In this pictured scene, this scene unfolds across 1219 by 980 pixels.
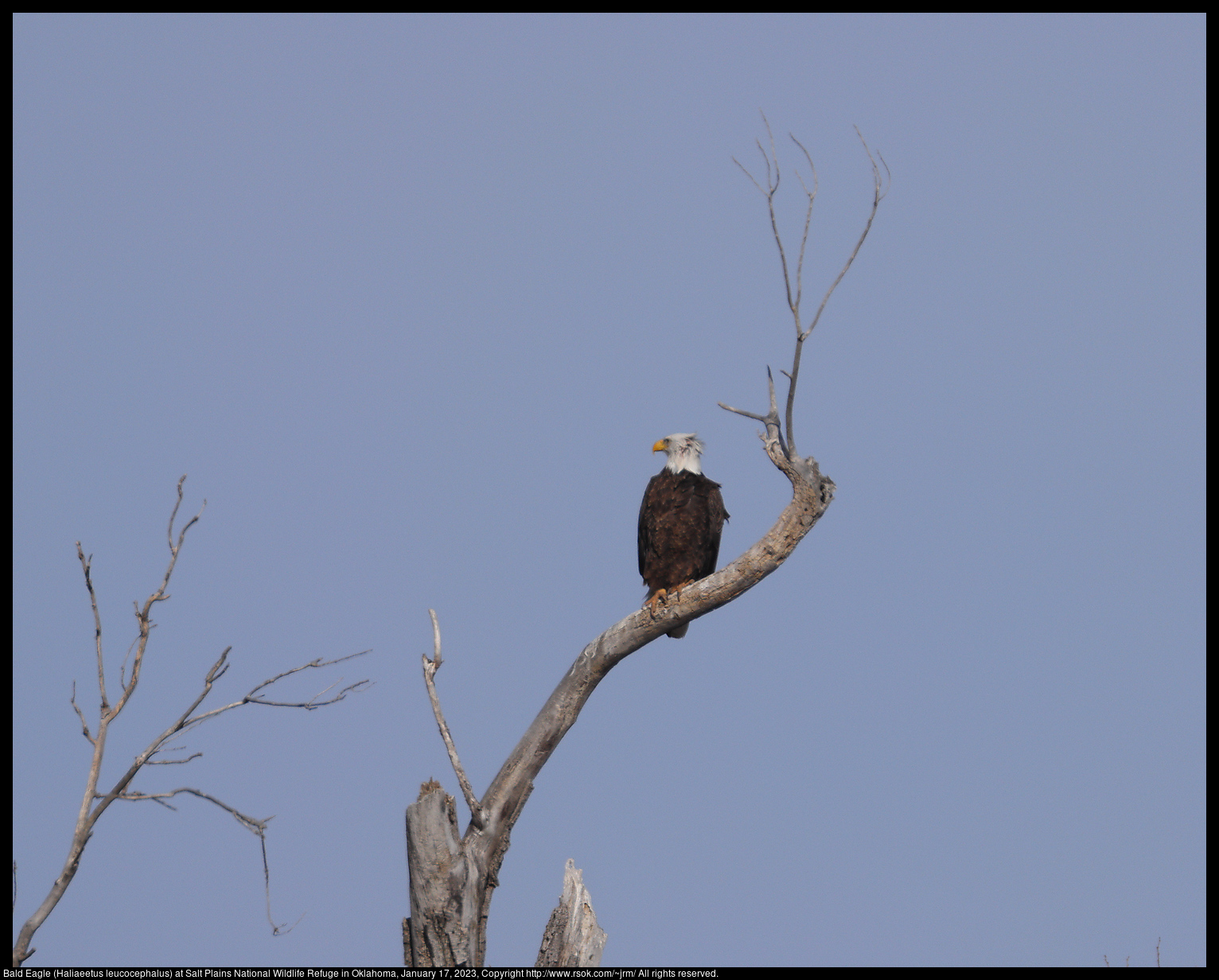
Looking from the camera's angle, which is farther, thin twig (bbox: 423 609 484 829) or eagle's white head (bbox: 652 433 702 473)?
eagle's white head (bbox: 652 433 702 473)

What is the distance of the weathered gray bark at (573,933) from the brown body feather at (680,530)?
6.28ft

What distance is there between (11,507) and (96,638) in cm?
176

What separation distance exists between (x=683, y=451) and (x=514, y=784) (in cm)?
265

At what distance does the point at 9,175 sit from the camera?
7004 millimetres

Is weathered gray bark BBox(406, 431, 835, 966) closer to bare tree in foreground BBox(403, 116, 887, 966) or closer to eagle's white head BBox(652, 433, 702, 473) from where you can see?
bare tree in foreground BBox(403, 116, 887, 966)

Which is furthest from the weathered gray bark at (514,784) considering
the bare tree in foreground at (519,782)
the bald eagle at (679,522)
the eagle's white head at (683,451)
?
the eagle's white head at (683,451)

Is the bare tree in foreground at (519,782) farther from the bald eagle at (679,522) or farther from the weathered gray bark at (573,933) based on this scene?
the bald eagle at (679,522)

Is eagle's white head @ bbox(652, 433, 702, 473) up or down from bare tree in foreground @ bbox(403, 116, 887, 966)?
up

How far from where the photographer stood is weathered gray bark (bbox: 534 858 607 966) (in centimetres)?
626

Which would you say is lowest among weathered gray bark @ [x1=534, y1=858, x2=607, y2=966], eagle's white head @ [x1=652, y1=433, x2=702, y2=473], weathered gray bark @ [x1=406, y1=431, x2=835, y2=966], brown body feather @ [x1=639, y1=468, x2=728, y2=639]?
weathered gray bark @ [x1=534, y1=858, x2=607, y2=966]

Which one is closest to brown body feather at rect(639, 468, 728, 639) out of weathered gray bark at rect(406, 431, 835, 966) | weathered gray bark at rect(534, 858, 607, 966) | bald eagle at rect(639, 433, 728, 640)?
bald eagle at rect(639, 433, 728, 640)

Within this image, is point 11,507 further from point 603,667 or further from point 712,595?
point 712,595

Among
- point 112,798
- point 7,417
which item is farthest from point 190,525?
point 7,417

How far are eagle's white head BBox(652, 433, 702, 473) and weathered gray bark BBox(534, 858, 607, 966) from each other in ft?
9.23
